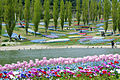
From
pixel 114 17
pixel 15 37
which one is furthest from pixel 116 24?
pixel 15 37

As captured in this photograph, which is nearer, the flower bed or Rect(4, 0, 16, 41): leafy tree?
the flower bed

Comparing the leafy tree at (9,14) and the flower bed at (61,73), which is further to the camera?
the leafy tree at (9,14)

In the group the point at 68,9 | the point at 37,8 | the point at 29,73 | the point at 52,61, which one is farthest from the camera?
the point at 68,9

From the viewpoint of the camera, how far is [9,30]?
38.3 meters

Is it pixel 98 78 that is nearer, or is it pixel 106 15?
pixel 98 78

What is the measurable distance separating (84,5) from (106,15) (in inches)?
792

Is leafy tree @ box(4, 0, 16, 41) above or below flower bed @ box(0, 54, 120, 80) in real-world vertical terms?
above

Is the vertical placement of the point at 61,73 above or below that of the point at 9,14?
below

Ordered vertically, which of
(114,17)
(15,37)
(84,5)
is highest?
(84,5)

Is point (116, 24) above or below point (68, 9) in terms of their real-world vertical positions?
below

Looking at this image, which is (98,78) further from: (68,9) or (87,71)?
(68,9)

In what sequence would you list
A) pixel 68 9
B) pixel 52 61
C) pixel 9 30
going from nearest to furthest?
pixel 52 61 < pixel 9 30 < pixel 68 9

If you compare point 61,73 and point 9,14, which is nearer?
point 61,73

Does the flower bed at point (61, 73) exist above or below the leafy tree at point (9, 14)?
below
